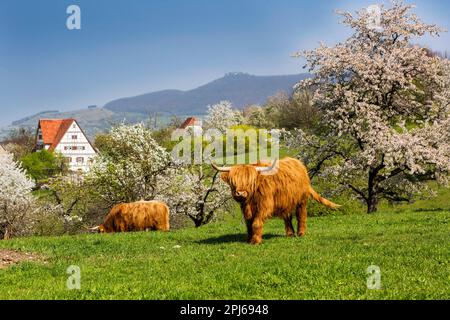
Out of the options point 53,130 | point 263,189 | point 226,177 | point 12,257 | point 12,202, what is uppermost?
point 53,130

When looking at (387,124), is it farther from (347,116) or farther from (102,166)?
(102,166)

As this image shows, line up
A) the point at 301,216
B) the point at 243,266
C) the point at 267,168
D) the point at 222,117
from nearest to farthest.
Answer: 1. the point at 243,266
2. the point at 267,168
3. the point at 301,216
4. the point at 222,117

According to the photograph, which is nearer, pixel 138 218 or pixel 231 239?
pixel 231 239

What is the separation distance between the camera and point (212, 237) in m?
20.2

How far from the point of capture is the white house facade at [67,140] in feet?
414

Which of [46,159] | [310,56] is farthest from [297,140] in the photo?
[46,159]

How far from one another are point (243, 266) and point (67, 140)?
123 m

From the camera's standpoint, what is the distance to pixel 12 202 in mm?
46594

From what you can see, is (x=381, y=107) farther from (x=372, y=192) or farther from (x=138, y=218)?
(x=138, y=218)

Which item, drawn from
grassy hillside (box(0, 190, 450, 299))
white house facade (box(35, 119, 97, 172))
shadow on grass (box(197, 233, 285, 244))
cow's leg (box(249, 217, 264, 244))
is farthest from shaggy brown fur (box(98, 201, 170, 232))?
white house facade (box(35, 119, 97, 172))

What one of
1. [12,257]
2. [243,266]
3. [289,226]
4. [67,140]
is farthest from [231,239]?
[67,140]

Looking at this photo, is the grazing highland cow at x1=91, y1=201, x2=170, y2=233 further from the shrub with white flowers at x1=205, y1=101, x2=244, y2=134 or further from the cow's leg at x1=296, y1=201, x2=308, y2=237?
the shrub with white flowers at x1=205, y1=101, x2=244, y2=134

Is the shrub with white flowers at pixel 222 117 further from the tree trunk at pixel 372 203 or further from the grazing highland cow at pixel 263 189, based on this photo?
the grazing highland cow at pixel 263 189

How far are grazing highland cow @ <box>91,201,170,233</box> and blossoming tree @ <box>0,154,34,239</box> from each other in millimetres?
22301
